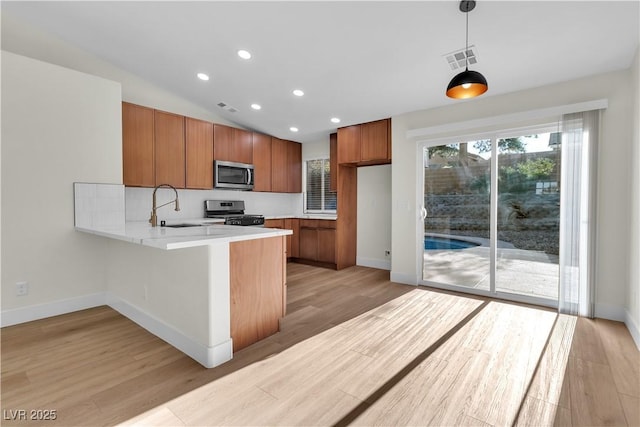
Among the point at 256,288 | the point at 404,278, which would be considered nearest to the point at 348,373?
the point at 256,288

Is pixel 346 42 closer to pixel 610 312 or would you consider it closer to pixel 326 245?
pixel 326 245

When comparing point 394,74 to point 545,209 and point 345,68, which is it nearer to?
point 345,68

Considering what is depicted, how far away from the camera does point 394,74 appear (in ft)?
10.9

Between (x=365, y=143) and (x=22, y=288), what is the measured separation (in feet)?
14.7

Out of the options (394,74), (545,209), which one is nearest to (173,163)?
(394,74)

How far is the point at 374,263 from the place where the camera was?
17.7 feet

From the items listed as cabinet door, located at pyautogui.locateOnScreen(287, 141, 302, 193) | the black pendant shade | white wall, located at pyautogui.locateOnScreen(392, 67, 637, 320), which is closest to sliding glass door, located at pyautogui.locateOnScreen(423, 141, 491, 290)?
white wall, located at pyautogui.locateOnScreen(392, 67, 637, 320)

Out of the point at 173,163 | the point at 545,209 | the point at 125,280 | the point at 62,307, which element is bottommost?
the point at 62,307

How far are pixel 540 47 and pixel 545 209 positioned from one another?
1.72m

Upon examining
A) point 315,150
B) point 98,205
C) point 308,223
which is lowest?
point 308,223

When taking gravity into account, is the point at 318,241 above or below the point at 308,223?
below

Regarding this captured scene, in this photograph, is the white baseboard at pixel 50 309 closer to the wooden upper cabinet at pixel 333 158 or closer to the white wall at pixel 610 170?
the wooden upper cabinet at pixel 333 158

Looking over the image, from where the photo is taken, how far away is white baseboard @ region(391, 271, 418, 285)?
4277mm

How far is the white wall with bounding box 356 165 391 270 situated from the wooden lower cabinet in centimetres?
293
